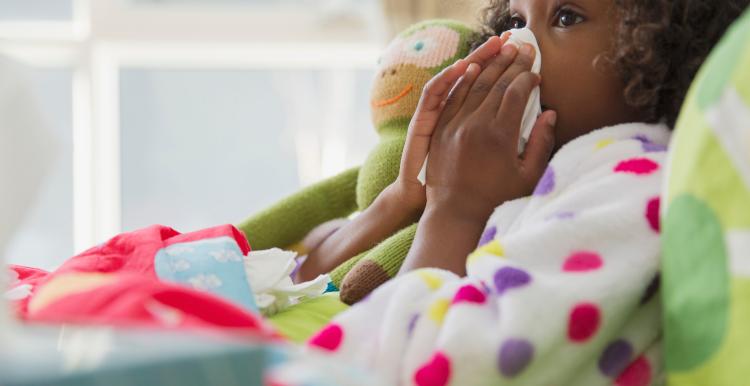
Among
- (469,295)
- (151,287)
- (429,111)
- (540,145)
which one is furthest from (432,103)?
(151,287)

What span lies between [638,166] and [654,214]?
0.08 m

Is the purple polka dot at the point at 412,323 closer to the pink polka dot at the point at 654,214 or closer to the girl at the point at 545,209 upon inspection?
the girl at the point at 545,209

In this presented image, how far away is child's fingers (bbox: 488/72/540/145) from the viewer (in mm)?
926

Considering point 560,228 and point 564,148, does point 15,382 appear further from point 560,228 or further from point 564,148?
point 564,148

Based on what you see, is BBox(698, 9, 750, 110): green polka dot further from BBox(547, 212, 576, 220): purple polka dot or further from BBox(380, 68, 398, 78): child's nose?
BBox(380, 68, 398, 78): child's nose

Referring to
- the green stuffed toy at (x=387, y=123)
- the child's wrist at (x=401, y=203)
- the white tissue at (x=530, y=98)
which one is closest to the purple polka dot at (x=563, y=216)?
the white tissue at (x=530, y=98)

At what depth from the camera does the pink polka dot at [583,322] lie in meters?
0.64

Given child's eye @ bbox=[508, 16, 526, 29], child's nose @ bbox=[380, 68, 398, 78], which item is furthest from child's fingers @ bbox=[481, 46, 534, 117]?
child's nose @ bbox=[380, 68, 398, 78]

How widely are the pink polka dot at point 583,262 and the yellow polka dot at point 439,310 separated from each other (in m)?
0.09

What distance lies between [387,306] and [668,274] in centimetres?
21

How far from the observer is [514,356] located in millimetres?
627

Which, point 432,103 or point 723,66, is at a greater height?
point 723,66

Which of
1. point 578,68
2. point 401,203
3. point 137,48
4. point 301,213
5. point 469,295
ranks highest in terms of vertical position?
point 578,68

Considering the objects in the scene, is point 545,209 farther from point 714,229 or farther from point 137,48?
point 137,48
